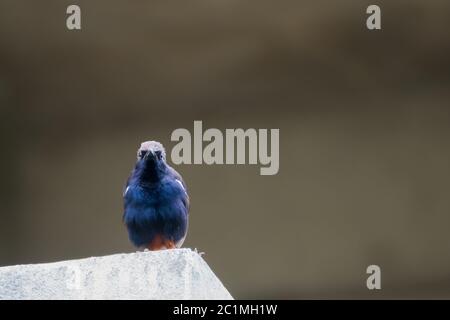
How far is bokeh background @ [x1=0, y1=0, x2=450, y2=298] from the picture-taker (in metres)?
5.76

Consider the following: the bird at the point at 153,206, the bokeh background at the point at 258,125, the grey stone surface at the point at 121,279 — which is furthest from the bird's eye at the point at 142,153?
the bokeh background at the point at 258,125

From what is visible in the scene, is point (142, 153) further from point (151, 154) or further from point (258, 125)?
point (258, 125)

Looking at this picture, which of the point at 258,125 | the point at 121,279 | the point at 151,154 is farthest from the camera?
the point at 258,125

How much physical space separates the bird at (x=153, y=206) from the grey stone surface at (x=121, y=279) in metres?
0.94

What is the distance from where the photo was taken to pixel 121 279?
3090mm

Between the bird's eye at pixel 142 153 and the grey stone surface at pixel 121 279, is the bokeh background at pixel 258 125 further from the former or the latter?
the grey stone surface at pixel 121 279

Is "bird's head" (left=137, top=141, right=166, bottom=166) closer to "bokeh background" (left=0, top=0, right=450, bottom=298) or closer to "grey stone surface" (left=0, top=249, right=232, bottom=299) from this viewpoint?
"grey stone surface" (left=0, top=249, right=232, bottom=299)

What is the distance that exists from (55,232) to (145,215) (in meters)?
2.01

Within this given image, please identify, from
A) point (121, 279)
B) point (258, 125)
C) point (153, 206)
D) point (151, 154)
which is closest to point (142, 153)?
point (151, 154)

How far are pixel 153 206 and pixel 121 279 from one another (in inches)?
39.4

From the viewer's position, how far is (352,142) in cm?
589
